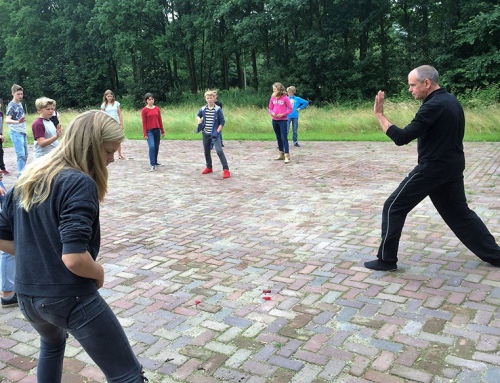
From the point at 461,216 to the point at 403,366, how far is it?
2.17 meters

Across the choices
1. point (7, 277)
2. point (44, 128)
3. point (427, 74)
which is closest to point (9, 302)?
point (7, 277)

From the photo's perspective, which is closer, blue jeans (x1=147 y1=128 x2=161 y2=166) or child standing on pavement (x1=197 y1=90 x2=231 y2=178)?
child standing on pavement (x1=197 y1=90 x2=231 y2=178)

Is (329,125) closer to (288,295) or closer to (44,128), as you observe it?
(44,128)

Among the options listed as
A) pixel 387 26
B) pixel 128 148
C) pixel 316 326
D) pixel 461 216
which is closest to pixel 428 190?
pixel 461 216

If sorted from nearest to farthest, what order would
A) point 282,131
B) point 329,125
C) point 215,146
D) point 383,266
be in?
1. point 383,266
2. point 215,146
3. point 282,131
4. point 329,125

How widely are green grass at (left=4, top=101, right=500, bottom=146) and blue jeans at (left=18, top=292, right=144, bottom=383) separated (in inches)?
595

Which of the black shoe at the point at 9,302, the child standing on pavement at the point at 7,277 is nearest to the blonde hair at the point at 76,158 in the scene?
the child standing on pavement at the point at 7,277

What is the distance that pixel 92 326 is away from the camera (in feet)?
7.34

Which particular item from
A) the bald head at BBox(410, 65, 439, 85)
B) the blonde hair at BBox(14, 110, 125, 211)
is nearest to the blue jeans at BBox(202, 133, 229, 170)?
the bald head at BBox(410, 65, 439, 85)

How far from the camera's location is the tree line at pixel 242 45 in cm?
3253

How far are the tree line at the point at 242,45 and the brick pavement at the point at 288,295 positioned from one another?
24.3 metres

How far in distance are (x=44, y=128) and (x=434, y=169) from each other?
5177mm

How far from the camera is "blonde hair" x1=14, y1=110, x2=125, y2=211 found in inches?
86.7

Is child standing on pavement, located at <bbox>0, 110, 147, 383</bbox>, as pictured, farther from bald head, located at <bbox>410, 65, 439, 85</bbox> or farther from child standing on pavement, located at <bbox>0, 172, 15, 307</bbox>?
bald head, located at <bbox>410, 65, 439, 85</bbox>
